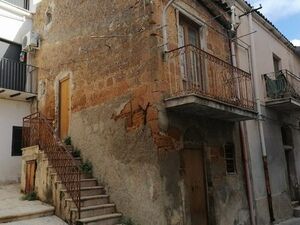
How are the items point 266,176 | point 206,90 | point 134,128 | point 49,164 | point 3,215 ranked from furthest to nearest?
point 266,176, point 206,90, point 49,164, point 134,128, point 3,215

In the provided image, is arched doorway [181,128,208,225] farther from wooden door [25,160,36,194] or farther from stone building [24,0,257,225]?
wooden door [25,160,36,194]

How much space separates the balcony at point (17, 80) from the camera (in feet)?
40.2

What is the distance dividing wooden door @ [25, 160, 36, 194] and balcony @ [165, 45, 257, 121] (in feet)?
14.3

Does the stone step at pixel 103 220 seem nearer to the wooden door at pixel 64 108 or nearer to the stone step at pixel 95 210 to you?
the stone step at pixel 95 210

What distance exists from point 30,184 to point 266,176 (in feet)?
23.7

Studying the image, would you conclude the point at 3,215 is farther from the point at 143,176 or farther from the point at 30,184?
the point at 143,176

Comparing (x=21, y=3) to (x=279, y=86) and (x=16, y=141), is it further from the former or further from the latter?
(x=279, y=86)

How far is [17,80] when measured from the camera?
41.8ft

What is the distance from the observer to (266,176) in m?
11.1

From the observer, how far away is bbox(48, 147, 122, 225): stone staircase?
757 centimetres

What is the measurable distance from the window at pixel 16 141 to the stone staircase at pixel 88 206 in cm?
400

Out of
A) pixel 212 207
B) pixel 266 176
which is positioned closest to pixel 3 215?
pixel 212 207

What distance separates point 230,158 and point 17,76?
26.9ft

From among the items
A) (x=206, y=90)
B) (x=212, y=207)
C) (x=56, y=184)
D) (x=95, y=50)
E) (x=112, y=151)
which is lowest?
(x=212, y=207)
